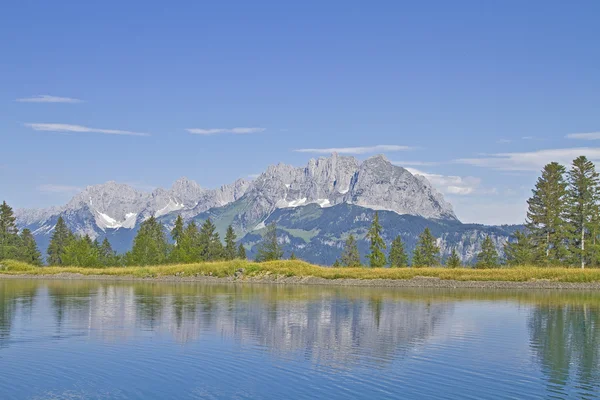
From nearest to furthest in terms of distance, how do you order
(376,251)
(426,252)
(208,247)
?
(376,251) < (426,252) < (208,247)

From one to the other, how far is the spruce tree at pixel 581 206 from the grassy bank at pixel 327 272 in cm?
1477

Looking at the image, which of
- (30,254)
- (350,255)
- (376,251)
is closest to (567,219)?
(376,251)

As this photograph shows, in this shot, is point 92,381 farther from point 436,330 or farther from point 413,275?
point 413,275

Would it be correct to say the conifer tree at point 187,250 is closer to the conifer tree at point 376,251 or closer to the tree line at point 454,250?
the tree line at point 454,250

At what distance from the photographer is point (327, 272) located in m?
107

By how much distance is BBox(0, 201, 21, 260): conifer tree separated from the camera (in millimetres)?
150125

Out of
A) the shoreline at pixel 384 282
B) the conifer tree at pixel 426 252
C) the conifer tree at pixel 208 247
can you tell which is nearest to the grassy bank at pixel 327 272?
the shoreline at pixel 384 282

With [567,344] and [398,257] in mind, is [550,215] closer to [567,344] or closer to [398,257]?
[398,257]

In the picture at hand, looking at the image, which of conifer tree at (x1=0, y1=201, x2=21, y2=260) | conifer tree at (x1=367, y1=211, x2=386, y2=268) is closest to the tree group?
conifer tree at (x1=367, y1=211, x2=386, y2=268)

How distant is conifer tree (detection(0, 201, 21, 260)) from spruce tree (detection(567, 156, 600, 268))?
404ft

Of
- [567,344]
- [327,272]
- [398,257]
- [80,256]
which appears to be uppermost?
[398,257]

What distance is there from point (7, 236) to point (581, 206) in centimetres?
12875

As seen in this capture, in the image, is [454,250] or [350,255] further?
[350,255]

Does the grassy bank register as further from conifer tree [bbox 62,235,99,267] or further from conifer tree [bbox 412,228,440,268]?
conifer tree [bbox 412,228,440,268]
